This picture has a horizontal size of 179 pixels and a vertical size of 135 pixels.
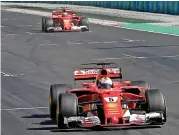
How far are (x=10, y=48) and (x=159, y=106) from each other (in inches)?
935

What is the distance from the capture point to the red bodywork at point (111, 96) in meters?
15.2

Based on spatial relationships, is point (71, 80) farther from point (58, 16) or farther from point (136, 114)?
point (58, 16)

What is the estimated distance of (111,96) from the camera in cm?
1582

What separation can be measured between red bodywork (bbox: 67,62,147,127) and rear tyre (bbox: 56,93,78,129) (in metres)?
0.43

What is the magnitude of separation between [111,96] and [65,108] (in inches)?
42.9

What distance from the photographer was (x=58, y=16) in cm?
4809

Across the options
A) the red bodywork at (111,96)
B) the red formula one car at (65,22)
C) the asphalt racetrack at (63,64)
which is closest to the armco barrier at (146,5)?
the asphalt racetrack at (63,64)

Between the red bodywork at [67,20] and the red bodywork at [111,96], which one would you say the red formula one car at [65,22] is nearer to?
the red bodywork at [67,20]

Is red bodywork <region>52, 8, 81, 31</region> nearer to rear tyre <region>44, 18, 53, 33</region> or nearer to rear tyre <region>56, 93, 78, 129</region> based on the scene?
rear tyre <region>44, 18, 53, 33</region>

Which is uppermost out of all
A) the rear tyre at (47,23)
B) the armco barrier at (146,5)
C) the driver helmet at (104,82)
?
the driver helmet at (104,82)

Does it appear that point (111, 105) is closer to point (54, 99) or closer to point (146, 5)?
point (54, 99)

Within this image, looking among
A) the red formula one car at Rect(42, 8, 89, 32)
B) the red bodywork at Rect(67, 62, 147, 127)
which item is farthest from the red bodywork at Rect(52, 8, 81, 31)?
the red bodywork at Rect(67, 62, 147, 127)

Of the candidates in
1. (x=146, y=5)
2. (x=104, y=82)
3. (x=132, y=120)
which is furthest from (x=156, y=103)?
(x=146, y=5)

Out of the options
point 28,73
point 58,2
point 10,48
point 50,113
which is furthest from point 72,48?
point 58,2
